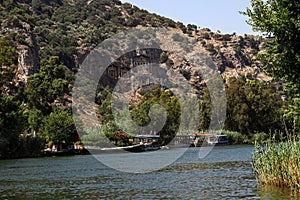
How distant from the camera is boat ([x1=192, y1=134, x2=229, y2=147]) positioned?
4269 inches

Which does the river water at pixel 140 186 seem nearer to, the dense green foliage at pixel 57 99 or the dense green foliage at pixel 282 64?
the dense green foliage at pixel 282 64

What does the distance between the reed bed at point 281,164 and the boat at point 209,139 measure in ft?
267

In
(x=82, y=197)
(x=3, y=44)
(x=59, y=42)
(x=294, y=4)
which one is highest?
(x=59, y=42)

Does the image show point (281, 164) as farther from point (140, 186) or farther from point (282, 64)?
point (140, 186)

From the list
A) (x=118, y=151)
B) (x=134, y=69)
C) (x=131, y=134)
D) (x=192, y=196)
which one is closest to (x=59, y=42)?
(x=134, y=69)

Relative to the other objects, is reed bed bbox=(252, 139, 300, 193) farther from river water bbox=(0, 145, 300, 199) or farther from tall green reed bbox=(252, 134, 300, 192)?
river water bbox=(0, 145, 300, 199)

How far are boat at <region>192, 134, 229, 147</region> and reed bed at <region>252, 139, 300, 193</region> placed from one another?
3209 inches

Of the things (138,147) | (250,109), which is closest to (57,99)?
(138,147)

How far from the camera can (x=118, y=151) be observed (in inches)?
3733

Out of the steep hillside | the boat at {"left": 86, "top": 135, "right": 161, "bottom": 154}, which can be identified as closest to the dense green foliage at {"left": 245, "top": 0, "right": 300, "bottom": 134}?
the boat at {"left": 86, "top": 135, "right": 161, "bottom": 154}

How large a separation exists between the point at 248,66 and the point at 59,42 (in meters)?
72.5

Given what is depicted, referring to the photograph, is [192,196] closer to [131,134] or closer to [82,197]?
[82,197]

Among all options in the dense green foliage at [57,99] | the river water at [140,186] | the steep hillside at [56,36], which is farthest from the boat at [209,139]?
the river water at [140,186]

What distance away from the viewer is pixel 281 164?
25125 millimetres
